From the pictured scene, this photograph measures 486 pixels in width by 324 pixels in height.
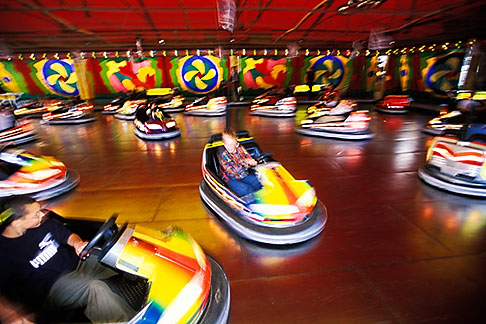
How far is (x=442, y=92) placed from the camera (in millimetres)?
7363

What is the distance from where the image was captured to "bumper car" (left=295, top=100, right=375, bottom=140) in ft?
14.0

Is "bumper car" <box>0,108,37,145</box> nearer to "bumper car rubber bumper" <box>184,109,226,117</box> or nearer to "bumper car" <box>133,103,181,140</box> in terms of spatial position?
"bumper car" <box>133,103,181,140</box>

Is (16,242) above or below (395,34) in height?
below

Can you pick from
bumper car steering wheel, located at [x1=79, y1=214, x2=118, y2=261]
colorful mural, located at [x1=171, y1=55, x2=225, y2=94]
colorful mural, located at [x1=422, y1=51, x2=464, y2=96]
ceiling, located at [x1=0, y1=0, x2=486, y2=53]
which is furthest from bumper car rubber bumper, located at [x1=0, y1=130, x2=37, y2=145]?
colorful mural, located at [x1=422, y1=51, x2=464, y2=96]

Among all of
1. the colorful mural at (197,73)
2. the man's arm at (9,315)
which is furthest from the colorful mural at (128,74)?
the man's arm at (9,315)

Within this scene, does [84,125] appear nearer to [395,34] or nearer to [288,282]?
[288,282]

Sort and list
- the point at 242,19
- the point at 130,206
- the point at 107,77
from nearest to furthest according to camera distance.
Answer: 1. the point at 130,206
2. the point at 242,19
3. the point at 107,77

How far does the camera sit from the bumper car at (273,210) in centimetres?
173

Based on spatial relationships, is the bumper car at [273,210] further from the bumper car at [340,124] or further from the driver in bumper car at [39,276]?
the bumper car at [340,124]

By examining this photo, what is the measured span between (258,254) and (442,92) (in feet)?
27.4

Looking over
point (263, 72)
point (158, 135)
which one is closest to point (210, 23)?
point (158, 135)

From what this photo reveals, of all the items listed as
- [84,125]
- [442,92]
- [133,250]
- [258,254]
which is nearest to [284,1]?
[258,254]

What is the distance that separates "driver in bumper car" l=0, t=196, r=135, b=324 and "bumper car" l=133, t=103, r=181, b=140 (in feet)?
12.1

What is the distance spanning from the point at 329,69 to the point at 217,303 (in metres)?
9.98
